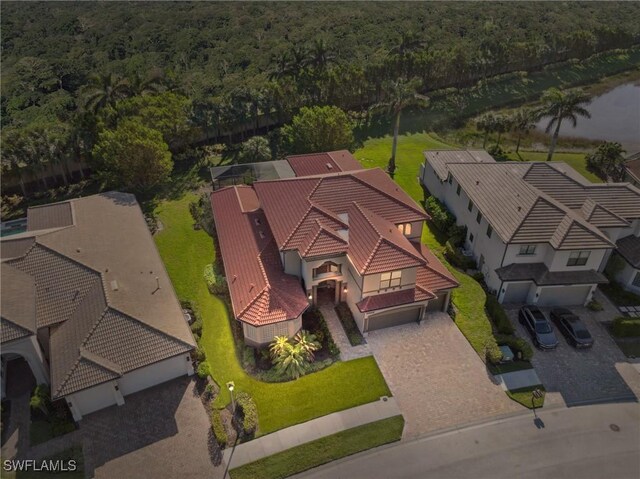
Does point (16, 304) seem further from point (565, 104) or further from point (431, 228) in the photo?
point (565, 104)

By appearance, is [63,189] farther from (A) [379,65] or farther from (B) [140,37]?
(B) [140,37]

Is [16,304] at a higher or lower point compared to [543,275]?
higher

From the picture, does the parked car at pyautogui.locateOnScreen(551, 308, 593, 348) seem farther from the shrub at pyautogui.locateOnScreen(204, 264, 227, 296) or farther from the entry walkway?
the shrub at pyautogui.locateOnScreen(204, 264, 227, 296)

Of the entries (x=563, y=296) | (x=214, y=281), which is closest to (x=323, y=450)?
(x=214, y=281)

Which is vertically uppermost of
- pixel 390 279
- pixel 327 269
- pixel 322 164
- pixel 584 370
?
pixel 322 164

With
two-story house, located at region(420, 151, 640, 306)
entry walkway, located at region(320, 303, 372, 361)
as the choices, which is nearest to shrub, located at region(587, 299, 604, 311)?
two-story house, located at region(420, 151, 640, 306)

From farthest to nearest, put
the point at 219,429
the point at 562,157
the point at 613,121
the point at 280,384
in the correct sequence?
the point at 613,121, the point at 562,157, the point at 280,384, the point at 219,429

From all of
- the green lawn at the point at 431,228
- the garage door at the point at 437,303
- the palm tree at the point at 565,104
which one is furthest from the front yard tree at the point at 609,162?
the garage door at the point at 437,303

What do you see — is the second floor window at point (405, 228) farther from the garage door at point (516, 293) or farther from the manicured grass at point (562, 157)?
the manicured grass at point (562, 157)
